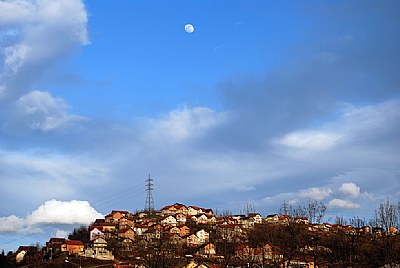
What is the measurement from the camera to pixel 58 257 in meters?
65.6

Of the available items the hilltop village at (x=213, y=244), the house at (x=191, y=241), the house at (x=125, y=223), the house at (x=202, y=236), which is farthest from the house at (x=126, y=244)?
the house at (x=125, y=223)

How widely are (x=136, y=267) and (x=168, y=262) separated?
392 cm

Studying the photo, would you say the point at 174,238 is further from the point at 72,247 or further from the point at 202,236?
the point at 72,247

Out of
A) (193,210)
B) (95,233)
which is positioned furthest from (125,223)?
(193,210)

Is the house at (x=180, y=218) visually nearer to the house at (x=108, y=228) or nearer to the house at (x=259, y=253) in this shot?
the house at (x=108, y=228)

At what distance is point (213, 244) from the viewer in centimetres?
6456

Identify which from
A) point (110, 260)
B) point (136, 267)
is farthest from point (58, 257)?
point (136, 267)

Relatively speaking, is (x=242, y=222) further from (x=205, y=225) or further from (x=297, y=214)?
(x=297, y=214)

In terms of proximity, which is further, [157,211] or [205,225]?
[157,211]

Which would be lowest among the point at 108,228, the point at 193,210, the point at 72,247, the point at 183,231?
the point at 72,247

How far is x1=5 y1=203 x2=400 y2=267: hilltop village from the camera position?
112 ft

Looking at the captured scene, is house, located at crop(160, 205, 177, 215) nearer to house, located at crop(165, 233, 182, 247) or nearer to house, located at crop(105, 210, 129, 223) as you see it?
house, located at crop(105, 210, 129, 223)

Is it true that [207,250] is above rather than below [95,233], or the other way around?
below

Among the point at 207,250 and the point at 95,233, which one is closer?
the point at 207,250
